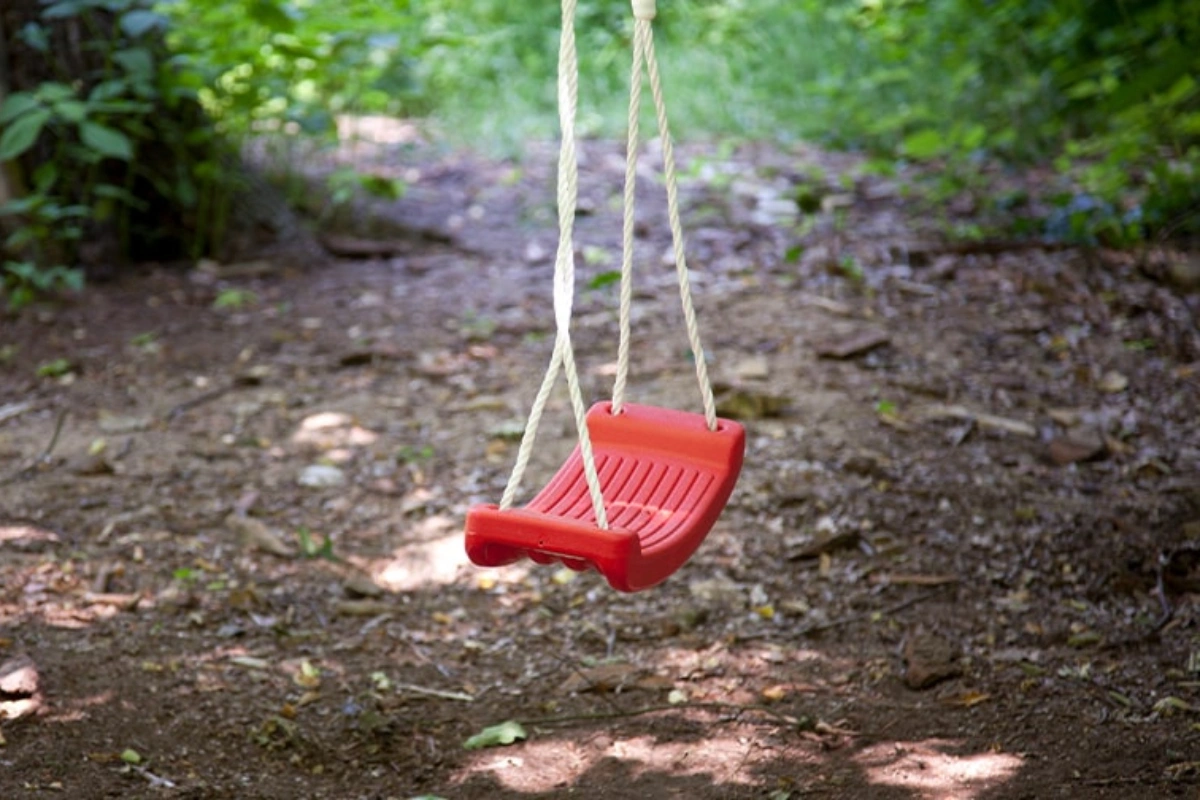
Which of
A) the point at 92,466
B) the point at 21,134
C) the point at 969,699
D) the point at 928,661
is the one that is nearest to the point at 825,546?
the point at 928,661

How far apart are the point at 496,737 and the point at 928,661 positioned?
85cm

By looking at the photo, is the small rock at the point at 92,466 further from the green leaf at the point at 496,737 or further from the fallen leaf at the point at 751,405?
the fallen leaf at the point at 751,405

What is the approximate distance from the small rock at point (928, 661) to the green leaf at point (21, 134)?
292 centimetres

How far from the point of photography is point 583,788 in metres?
2.27

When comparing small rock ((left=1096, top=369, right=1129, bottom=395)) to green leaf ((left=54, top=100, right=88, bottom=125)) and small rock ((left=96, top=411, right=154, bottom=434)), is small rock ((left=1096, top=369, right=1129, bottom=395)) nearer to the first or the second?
small rock ((left=96, top=411, right=154, bottom=434))

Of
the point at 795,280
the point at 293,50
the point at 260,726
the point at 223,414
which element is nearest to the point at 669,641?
the point at 260,726

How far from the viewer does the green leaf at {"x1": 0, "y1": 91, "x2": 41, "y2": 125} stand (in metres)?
4.03

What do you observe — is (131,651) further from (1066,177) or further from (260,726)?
(1066,177)

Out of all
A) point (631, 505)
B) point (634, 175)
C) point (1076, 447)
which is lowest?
point (1076, 447)

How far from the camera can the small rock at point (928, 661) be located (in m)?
2.57

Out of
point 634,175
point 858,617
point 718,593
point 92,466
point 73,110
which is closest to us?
point 634,175

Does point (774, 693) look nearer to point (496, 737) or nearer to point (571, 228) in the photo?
point (496, 737)

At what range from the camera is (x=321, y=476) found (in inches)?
135

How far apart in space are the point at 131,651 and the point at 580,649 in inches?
34.9
